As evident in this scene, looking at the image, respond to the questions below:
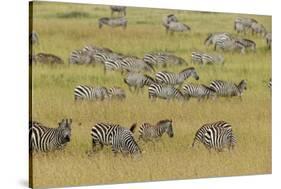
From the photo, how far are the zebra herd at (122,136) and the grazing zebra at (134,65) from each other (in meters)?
0.78

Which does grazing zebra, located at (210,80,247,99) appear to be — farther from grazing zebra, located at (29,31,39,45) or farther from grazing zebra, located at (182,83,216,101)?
grazing zebra, located at (29,31,39,45)

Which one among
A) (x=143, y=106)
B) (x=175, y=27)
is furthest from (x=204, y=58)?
(x=143, y=106)

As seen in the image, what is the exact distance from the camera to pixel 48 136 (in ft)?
36.3

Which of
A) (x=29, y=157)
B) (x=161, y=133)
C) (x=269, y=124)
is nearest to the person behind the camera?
(x=29, y=157)

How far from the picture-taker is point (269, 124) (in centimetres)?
1280

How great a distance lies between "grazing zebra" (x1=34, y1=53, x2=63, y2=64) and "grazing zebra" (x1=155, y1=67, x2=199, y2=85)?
1548 millimetres

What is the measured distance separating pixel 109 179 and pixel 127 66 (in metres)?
1.62

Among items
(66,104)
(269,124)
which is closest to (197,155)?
(269,124)

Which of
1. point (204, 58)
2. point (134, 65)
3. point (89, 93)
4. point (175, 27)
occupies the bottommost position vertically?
point (89, 93)

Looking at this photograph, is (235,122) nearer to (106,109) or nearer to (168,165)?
(168,165)

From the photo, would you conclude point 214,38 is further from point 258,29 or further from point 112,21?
point 112,21

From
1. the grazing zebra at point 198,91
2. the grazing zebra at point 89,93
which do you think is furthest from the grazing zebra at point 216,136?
the grazing zebra at point 89,93

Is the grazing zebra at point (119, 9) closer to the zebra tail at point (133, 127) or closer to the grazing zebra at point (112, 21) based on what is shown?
the grazing zebra at point (112, 21)

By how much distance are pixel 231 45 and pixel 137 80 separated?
1707mm
